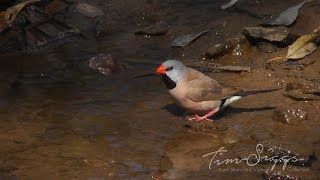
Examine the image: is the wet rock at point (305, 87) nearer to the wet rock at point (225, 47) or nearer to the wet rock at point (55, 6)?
the wet rock at point (225, 47)

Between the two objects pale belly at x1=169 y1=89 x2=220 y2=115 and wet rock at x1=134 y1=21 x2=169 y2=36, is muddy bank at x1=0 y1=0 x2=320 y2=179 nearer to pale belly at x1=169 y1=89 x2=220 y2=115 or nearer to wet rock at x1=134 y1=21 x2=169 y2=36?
wet rock at x1=134 y1=21 x2=169 y2=36

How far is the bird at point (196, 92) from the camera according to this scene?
6828 millimetres

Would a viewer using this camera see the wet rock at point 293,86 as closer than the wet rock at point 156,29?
Yes

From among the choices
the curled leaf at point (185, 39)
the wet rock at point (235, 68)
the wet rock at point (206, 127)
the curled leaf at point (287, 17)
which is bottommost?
the wet rock at point (206, 127)

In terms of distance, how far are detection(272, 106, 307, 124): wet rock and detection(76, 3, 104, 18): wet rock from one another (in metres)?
4.29

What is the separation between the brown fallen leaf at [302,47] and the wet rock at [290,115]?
1.43m

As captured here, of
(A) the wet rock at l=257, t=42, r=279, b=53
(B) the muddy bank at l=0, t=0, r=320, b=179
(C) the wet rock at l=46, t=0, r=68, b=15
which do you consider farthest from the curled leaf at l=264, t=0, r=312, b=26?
(C) the wet rock at l=46, t=0, r=68, b=15

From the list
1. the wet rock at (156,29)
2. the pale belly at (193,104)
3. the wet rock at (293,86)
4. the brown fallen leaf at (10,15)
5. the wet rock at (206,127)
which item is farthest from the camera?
the brown fallen leaf at (10,15)

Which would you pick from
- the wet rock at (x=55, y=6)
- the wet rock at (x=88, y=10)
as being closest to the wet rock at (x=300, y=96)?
the wet rock at (x=88, y=10)

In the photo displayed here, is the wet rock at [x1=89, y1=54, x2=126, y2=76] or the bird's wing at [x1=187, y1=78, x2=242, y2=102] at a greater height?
the bird's wing at [x1=187, y1=78, x2=242, y2=102]

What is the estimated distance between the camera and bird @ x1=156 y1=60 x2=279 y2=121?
6.83m

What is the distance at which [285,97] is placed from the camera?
7066mm

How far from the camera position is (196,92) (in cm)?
685

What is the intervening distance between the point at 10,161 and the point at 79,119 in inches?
44.7
